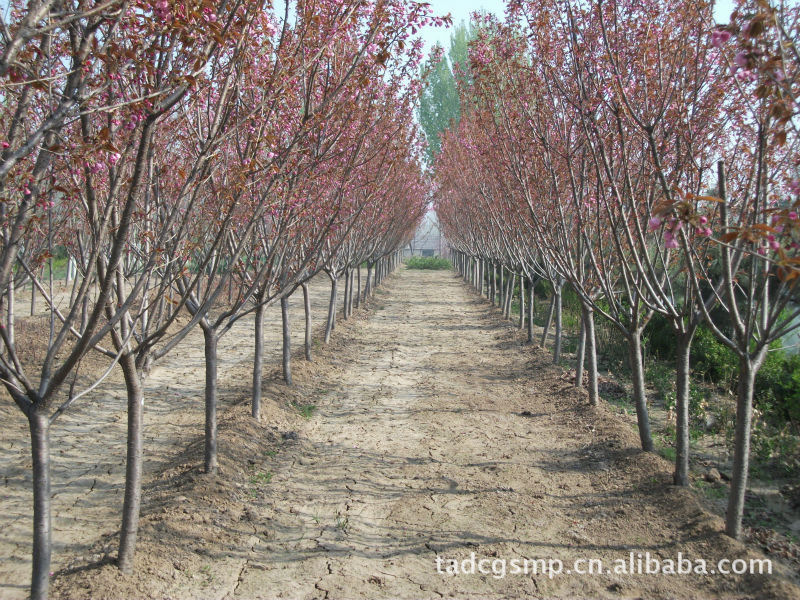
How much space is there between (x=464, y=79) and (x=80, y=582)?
26.1 feet

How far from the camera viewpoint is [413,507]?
4.91m

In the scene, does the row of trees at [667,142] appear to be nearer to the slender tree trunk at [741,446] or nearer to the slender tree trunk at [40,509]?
the slender tree trunk at [741,446]

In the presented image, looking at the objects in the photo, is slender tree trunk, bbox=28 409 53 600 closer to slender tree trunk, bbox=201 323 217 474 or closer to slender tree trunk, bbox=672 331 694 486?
slender tree trunk, bbox=201 323 217 474

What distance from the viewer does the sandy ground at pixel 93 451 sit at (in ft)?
14.0

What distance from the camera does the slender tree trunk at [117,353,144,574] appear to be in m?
3.77

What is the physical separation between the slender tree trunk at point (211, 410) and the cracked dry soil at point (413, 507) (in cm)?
18

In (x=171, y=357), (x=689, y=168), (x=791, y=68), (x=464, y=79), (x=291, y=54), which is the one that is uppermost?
(x=464, y=79)

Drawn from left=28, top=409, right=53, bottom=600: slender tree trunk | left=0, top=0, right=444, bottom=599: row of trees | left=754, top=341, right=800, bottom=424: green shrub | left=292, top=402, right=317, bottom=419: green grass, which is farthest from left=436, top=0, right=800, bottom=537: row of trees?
left=292, top=402, right=317, bottom=419: green grass

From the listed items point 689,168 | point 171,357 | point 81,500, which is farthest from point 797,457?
point 171,357

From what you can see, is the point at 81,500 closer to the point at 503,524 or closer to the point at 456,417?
the point at 503,524

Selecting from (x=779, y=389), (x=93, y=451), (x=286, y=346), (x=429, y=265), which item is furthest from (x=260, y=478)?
(x=429, y=265)

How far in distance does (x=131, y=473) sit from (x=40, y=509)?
80 cm

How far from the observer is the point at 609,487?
527cm

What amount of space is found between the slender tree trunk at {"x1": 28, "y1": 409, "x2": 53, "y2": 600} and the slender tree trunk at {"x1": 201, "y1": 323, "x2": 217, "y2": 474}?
7.27 feet
